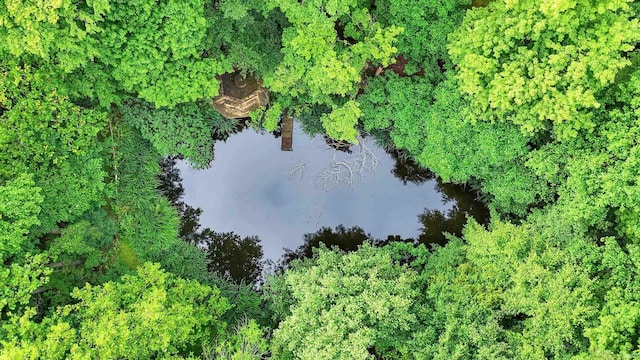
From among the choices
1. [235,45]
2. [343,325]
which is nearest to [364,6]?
[235,45]

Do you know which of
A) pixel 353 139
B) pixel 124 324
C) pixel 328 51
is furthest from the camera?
pixel 353 139

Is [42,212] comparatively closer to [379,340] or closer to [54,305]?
[54,305]

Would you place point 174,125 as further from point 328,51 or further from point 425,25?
point 425,25

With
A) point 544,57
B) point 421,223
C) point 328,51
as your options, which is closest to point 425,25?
point 328,51

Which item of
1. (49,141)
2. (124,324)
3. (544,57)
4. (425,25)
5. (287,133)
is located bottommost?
(124,324)

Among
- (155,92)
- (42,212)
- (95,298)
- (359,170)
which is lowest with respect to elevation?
(95,298)

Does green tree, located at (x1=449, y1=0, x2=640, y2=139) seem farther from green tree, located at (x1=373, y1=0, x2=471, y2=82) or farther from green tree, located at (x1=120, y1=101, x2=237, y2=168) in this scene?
green tree, located at (x1=120, y1=101, x2=237, y2=168)
